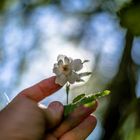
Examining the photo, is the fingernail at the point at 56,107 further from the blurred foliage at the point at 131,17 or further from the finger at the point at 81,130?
the blurred foliage at the point at 131,17

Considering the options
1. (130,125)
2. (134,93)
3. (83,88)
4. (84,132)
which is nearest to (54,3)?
(83,88)

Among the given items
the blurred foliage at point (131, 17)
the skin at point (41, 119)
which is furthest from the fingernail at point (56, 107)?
the blurred foliage at point (131, 17)

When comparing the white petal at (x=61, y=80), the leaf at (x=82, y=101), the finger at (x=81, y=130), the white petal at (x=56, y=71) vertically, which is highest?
the white petal at (x=56, y=71)

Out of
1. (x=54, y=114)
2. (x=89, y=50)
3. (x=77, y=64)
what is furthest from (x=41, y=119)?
(x=89, y=50)

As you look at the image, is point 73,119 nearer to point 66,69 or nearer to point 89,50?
point 66,69

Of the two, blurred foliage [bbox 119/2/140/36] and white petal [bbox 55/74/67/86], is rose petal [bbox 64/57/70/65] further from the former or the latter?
blurred foliage [bbox 119/2/140/36]

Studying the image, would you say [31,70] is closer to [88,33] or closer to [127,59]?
[88,33]
